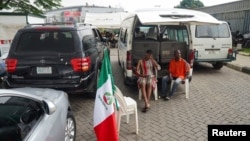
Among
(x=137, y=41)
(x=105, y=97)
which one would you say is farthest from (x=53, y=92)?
(x=137, y=41)

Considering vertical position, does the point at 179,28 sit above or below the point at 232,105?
above

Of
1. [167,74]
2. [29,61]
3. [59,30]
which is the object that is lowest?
[167,74]

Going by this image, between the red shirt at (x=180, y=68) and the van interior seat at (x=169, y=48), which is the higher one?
the van interior seat at (x=169, y=48)

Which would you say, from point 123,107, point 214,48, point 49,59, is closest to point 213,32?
point 214,48

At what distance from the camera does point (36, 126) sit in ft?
9.22

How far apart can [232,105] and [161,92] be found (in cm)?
191

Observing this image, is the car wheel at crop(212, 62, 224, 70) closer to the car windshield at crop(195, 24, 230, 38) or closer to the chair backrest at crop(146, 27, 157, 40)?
the car windshield at crop(195, 24, 230, 38)

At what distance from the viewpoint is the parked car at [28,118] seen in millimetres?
2598

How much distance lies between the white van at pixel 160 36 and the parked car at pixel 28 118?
3.22m

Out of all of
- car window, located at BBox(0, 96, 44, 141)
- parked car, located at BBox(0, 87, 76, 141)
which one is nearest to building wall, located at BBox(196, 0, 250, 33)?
parked car, located at BBox(0, 87, 76, 141)

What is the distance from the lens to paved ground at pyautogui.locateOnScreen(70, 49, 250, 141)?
4.58 m

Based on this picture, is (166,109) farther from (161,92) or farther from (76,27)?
(76,27)

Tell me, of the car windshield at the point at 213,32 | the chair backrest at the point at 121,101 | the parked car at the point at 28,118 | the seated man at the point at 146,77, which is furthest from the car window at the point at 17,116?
the car windshield at the point at 213,32

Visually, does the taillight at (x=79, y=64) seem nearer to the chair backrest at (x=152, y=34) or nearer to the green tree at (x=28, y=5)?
the chair backrest at (x=152, y=34)
